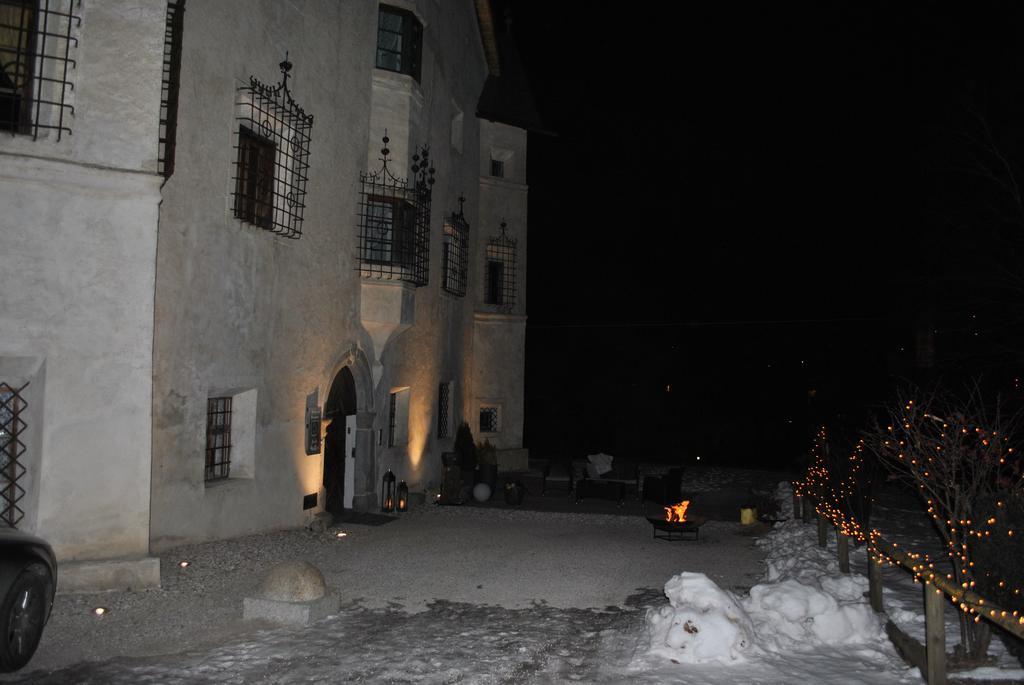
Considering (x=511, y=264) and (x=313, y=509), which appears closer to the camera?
(x=313, y=509)

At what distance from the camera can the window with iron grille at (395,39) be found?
55.5 ft

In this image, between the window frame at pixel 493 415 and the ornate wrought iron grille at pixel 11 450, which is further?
the window frame at pixel 493 415

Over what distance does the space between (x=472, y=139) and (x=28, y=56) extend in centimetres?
1541

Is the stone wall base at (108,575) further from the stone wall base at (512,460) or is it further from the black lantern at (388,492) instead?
the stone wall base at (512,460)

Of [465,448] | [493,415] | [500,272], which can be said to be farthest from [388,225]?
[493,415]

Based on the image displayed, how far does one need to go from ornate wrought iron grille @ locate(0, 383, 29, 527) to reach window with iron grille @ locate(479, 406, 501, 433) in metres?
16.6

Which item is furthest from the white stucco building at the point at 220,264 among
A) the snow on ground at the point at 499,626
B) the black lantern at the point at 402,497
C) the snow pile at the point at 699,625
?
the snow pile at the point at 699,625

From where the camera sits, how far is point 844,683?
21.6 ft

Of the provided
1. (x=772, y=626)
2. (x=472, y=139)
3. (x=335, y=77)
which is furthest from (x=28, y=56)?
(x=472, y=139)

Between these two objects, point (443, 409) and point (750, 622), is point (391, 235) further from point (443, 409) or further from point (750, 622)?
point (750, 622)

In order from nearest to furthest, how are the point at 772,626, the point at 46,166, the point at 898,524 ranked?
the point at 772,626
the point at 46,166
the point at 898,524

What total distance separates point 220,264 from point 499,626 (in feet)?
22.5

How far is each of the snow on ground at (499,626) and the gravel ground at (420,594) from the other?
3cm

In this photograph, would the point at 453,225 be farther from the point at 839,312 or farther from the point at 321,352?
the point at 839,312
